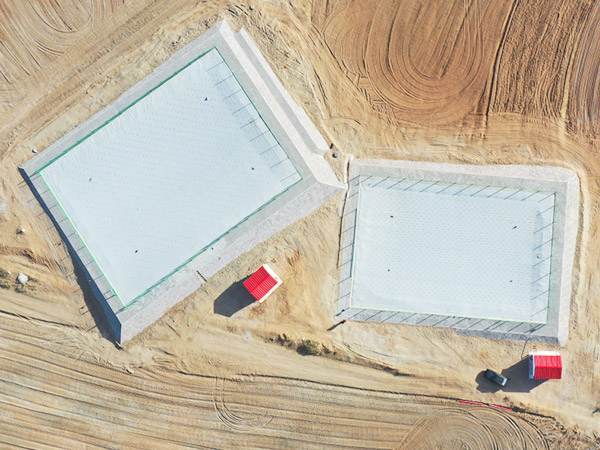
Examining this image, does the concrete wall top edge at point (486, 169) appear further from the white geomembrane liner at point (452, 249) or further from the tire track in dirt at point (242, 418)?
the tire track in dirt at point (242, 418)

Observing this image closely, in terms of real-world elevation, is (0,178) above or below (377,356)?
above

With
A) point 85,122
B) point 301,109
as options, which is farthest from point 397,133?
point 85,122

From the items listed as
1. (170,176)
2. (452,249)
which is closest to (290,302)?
(452,249)

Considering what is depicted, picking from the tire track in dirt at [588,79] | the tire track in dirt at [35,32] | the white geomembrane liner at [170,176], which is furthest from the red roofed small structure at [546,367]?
the tire track in dirt at [35,32]

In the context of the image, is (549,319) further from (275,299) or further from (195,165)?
(195,165)

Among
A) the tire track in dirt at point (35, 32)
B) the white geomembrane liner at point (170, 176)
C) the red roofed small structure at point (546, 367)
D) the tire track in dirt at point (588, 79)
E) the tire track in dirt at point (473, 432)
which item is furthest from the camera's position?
the tire track in dirt at point (588, 79)

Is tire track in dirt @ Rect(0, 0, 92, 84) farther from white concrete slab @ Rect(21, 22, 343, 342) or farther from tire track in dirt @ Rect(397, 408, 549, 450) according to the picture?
tire track in dirt @ Rect(397, 408, 549, 450)

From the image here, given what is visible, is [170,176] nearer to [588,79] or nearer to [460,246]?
[460,246]
